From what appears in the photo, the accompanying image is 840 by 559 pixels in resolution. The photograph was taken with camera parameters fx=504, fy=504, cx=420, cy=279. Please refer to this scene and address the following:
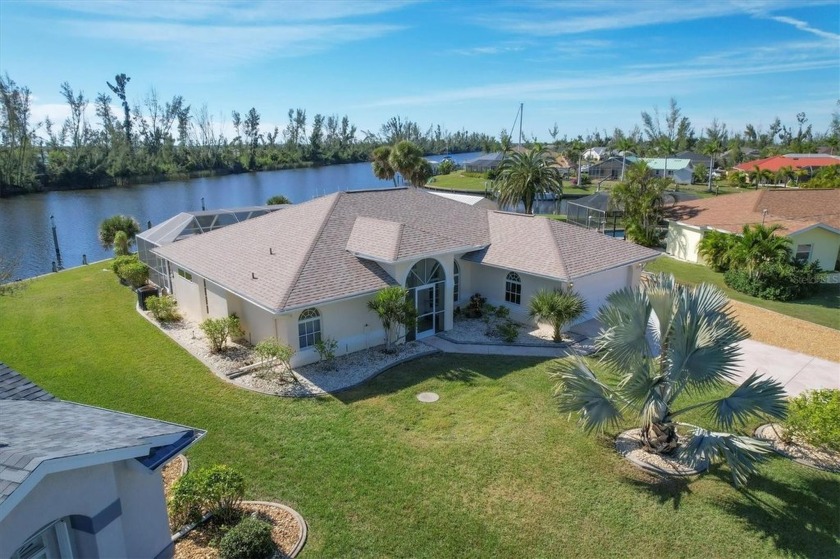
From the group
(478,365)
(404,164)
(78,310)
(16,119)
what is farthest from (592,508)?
(16,119)

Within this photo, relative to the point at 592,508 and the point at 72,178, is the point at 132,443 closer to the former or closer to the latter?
the point at 592,508

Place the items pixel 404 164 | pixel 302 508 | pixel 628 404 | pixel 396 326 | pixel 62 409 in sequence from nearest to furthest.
A: pixel 62 409 < pixel 302 508 < pixel 628 404 < pixel 396 326 < pixel 404 164

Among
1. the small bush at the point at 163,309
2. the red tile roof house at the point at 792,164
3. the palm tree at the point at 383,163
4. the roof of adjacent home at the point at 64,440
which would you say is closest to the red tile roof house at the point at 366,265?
the small bush at the point at 163,309

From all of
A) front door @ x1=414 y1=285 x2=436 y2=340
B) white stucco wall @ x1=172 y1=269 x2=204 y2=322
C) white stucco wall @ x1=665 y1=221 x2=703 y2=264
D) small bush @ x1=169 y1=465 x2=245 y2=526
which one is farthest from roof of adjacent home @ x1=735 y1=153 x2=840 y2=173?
small bush @ x1=169 y1=465 x2=245 y2=526

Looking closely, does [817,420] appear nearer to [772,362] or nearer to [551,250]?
[772,362]

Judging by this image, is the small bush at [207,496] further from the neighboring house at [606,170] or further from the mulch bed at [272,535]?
the neighboring house at [606,170]

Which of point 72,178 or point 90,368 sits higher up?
point 72,178
